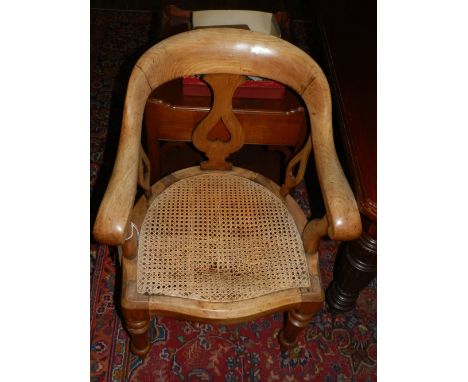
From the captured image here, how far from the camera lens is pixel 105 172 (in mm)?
2084

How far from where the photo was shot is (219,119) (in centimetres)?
127

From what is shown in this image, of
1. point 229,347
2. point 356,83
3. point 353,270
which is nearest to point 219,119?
point 356,83

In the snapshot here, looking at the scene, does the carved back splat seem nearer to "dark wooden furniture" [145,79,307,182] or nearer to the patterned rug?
"dark wooden furniture" [145,79,307,182]

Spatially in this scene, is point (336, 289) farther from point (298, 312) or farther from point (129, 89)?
point (129, 89)

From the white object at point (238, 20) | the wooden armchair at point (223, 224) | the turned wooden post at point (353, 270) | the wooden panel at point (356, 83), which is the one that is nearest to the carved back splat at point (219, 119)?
the wooden armchair at point (223, 224)

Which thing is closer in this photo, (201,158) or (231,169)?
(231,169)

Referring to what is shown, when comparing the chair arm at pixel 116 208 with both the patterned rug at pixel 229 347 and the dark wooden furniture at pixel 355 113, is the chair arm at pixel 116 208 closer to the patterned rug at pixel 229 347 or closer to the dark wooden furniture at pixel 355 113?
the dark wooden furniture at pixel 355 113

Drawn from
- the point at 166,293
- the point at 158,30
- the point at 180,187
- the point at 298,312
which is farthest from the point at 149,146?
the point at 298,312

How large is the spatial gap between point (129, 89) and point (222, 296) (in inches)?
22.9

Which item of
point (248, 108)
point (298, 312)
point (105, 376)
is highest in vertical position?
point (248, 108)

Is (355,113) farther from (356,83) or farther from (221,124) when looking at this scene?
(221,124)

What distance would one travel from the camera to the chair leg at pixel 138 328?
1162 millimetres

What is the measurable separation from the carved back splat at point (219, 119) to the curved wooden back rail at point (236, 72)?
0.03 meters

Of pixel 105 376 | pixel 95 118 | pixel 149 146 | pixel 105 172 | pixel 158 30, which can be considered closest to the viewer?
pixel 105 376
